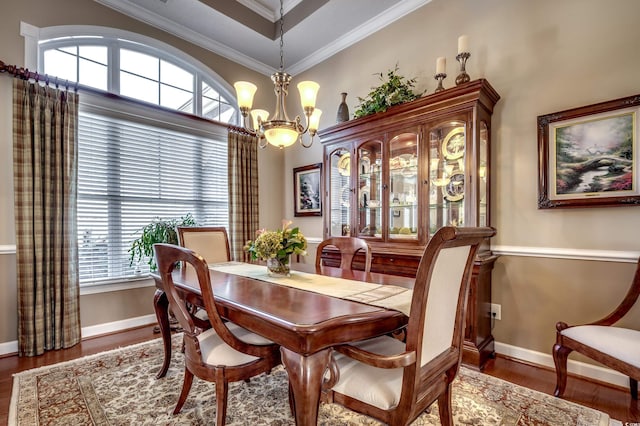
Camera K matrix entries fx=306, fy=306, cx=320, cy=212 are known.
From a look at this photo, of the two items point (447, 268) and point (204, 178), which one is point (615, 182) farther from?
point (204, 178)

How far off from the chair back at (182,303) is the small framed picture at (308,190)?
2631mm

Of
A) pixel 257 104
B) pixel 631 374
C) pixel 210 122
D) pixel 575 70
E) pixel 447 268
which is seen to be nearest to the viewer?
pixel 447 268

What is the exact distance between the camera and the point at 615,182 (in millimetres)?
2020

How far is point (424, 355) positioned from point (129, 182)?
330 centimetres

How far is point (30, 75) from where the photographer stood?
2541 millimetres

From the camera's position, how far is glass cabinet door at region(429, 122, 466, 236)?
2.43 meters

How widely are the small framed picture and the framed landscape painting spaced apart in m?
2.41

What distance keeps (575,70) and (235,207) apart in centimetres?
348

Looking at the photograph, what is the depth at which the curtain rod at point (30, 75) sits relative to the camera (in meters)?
2.46

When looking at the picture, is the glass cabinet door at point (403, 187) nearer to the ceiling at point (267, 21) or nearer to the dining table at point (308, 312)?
the dining table at point (308, 312)

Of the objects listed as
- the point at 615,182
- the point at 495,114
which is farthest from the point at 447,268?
the point at 495,114

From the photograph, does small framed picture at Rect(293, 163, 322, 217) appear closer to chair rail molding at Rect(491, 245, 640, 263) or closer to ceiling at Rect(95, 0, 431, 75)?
ceiling at Rect(95, 0, 431, 75)

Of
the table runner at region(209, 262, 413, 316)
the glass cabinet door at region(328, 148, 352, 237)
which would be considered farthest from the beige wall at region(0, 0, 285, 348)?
the glass cabinet door at region(328, 148, 352, 237)

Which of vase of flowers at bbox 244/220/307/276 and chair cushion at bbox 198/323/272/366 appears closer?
chair cushion at bbox 198/323/272/366
